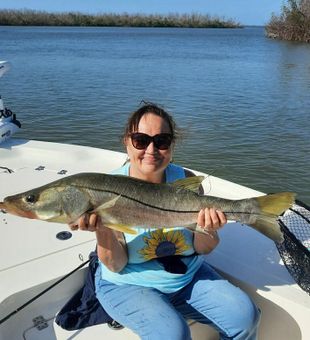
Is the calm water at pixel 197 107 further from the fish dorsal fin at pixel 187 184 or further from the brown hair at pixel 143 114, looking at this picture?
the fish dorsal fin at pixel 187 184

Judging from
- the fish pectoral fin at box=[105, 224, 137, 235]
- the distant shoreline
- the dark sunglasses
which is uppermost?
the dark sunglasses

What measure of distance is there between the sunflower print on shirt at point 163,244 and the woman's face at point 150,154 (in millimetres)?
367

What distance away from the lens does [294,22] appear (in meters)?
52.7

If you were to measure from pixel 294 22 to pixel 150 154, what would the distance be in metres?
55.6

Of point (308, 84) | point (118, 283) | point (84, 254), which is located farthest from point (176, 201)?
point (308, 84)

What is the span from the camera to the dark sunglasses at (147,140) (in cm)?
269

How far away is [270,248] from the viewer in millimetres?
3508

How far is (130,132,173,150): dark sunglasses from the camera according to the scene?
269cm

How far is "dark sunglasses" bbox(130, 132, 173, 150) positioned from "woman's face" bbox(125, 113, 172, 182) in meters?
0.02

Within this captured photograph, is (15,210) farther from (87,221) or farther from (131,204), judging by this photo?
(131,204)

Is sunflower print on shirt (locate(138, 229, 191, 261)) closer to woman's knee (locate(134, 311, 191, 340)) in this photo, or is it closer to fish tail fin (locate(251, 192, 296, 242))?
woman's knee (locate(134, 311, 191, 340))

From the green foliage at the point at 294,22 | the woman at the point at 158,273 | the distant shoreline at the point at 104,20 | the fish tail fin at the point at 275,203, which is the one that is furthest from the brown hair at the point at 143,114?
the distant shoreline at the point at 104,20

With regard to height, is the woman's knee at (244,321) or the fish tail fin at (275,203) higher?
the fish tail fin at (275,203)

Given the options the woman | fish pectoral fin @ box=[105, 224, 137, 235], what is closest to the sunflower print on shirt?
the woman
